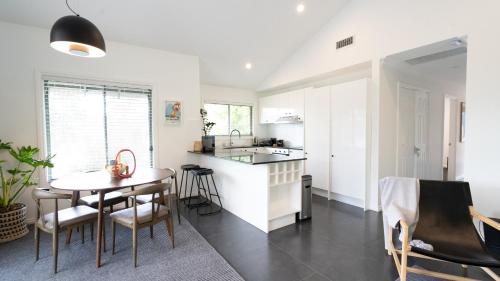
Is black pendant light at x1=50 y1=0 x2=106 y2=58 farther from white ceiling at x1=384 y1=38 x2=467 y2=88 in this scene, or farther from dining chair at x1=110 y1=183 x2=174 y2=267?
white ceiling at x1=384 y1=38 x2=467 y2=88

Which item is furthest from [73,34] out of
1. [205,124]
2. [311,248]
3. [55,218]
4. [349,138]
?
[349,138]

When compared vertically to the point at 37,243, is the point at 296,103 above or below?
above

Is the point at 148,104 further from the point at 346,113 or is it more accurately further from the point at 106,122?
the point at 346,113

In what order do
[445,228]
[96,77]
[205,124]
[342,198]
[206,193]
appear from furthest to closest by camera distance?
[205,124] → [206,193] → [342,198] → [96,77] → [445,228]

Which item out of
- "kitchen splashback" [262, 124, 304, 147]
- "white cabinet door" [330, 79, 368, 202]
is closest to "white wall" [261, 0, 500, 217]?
"white cabinet door" [330, 79, 368, 202]

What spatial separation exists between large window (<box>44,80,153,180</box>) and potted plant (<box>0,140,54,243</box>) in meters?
0.35

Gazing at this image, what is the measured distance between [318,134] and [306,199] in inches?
62.8

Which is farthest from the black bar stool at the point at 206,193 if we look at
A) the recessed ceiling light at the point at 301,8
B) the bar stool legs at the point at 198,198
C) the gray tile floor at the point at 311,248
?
the recessed ceiling light at the point at 301,8

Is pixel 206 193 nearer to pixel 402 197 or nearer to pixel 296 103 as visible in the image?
pixel 296 103

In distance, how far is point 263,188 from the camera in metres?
2.98

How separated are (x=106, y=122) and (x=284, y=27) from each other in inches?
136

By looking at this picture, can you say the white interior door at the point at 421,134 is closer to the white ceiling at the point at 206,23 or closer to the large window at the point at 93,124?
the white ceiling at the point at 206,23

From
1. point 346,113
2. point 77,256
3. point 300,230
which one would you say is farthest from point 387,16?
point 77,256

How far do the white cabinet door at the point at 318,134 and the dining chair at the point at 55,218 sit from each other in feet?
12.0
